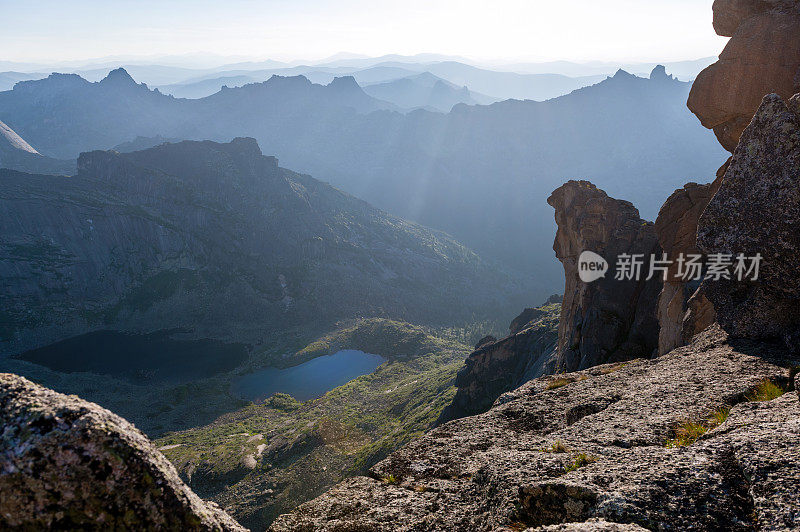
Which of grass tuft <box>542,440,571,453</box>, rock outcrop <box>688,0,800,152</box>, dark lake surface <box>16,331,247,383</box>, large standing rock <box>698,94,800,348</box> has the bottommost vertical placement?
dark lake surface <box>16,331,247,383</box>

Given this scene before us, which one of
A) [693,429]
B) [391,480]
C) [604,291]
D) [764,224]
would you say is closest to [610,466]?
[693,429]

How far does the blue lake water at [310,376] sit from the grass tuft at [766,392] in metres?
146

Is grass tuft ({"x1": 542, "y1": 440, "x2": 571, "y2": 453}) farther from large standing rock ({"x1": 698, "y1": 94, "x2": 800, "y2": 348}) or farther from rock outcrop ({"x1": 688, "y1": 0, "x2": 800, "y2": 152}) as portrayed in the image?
rock outcrop ({"x1": 688, "y1": 0, "x2": 800, "y2": 152})

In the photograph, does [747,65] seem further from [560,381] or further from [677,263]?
[560,381]

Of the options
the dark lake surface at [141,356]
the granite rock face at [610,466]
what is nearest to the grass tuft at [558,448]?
the granite rock face at [610,466]

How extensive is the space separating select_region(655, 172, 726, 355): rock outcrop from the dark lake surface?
160690mm

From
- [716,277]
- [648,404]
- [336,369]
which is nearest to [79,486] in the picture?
[648,404]

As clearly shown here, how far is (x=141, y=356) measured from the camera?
167 m

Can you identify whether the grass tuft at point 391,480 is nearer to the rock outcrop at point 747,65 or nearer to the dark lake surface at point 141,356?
the rock outcrop at point 747,65

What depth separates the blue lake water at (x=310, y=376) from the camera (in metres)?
149

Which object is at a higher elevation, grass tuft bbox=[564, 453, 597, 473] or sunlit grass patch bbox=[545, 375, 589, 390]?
grass tuft bbox=[564, 453, 597, 473]

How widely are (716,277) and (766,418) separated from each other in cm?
1124

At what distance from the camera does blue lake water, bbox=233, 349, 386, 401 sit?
14912 cm

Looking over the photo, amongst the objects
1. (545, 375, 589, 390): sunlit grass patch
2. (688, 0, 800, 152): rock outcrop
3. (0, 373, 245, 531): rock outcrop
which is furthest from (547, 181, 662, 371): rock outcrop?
(0, 373, 245, 531): rock outcrop
